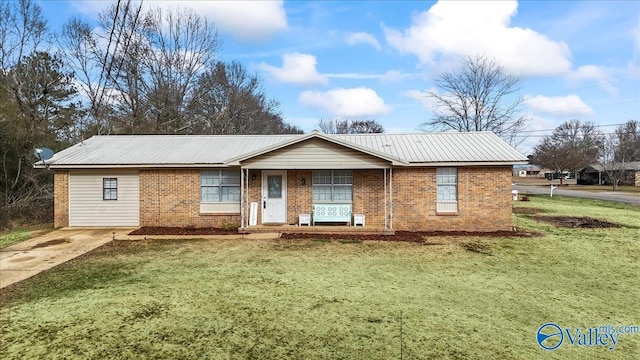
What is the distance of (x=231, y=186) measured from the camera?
1320 cm

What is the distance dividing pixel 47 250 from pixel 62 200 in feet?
15.3

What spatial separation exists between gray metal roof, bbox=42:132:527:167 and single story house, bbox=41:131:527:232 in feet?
0.24

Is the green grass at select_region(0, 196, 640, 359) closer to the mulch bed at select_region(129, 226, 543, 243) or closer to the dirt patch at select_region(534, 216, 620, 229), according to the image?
the mulch bed at select_region(129, 226, 543, 243)

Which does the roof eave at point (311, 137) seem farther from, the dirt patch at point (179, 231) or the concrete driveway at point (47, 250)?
the concrete driveway at point (47, 250)

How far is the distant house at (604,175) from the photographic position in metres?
51.7

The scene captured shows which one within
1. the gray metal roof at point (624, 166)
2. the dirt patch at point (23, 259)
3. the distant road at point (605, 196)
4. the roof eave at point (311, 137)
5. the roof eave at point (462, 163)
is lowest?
the dirt patch at point (23, 259)

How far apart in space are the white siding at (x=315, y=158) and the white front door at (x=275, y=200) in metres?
0.85

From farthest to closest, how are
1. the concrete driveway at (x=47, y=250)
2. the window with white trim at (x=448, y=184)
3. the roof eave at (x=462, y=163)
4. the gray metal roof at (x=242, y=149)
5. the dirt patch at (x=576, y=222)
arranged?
the dirt patch at (x=576, y=222) < the window with white trim at (x=448, y=184) < the gray metal roof at (x=242, y=149) < the roof eave at (x=462, y=163) < the concrete driveway at (x=47, y=250)

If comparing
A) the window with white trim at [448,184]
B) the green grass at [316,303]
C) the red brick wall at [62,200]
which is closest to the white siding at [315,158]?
the window with white trim at [448,184]

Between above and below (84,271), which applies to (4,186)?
above

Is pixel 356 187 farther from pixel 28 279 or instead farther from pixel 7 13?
pixel 7 13

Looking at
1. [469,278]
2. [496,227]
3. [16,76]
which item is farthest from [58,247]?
[16,76]

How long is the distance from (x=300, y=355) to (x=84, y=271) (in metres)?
5.95

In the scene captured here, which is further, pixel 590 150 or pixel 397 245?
pixel 590 150
